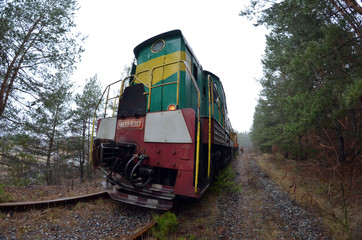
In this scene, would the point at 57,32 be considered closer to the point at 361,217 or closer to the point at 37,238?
the point at 37,238

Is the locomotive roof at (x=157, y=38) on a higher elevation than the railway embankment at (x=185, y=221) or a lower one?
higher

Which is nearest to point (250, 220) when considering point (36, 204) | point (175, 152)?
point (175, 152)

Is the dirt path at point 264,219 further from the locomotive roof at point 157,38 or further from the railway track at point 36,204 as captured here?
the locomotive roof at point 157,38

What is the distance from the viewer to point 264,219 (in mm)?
2996

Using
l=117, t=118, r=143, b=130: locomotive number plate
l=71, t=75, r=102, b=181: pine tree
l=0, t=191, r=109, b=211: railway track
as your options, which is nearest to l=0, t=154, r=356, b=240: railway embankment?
l=0, t=191, r=109, b=211: railway track

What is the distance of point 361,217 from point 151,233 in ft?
11.9

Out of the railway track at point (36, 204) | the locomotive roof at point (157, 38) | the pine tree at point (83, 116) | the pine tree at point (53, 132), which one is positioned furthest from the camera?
the pine tree at point (83, 116)

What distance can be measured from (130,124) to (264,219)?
10.4 ft

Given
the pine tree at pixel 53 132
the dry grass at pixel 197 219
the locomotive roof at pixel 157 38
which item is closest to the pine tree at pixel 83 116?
the pine tree at pixel 53 132

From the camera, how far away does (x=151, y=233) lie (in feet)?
7.42

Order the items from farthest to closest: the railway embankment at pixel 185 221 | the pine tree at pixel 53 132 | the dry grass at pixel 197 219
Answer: the pine tree at pixel 53 132 < the dry grass at pixel 197 219 < the railway embankment at pixel 185 221

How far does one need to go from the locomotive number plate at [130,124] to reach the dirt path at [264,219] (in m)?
2.24

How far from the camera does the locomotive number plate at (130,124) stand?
10.2 ft

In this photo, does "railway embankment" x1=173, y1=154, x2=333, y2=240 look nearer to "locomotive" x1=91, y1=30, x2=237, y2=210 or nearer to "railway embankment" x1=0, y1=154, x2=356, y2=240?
"railway embankment" x1=0, y1=154, x2=356, y2=240
